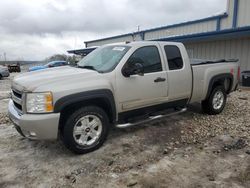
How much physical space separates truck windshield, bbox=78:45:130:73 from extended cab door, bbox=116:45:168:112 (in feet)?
0.65

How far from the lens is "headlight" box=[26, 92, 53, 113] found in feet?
11.2

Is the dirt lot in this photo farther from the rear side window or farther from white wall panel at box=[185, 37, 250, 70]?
white wall panel at box=[185, 37, 250, 70]

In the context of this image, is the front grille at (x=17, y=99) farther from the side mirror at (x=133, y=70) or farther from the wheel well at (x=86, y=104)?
the side mirror at (x=133, y=70)

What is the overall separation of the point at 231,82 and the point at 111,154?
14.3 ft

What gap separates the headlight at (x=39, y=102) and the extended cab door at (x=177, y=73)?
2557 mm

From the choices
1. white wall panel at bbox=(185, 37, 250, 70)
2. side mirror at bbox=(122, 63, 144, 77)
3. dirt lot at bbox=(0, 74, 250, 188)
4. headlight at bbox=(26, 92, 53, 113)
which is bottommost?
dirt lot at bbox=(0, 74, 250, 188)

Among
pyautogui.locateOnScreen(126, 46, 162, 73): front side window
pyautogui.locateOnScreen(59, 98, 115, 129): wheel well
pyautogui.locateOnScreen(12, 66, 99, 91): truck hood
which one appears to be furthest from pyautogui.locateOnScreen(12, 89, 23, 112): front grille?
pyautogui.locateOnScreen(126, 46, 162, 73): front side window

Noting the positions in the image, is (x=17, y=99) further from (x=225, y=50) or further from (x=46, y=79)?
(x=225, y=50)

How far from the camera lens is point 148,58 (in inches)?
182

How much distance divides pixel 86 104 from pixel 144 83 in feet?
4.05

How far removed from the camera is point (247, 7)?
1216cm

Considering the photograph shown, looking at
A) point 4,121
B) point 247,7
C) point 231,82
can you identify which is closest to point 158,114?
point 231,82

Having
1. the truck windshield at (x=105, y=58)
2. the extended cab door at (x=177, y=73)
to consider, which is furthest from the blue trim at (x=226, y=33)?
the truck windshield at (x=105, y=58)

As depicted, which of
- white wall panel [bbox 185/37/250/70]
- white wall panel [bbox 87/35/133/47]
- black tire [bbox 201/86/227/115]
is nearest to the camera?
black tire [bbox 201/86/227/115]
